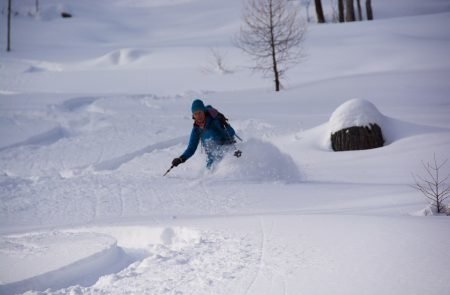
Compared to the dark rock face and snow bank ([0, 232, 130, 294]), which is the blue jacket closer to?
the dark rock face

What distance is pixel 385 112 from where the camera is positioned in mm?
11594

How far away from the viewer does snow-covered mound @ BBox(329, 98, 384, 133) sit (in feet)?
29.1

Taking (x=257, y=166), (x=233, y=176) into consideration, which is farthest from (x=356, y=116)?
(x=233, y=176)

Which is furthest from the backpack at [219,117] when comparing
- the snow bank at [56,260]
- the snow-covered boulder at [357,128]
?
the snow bank at [56,260]

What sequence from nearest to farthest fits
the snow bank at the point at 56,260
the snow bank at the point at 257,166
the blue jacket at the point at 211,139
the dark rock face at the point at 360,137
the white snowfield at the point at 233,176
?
the white snowfield at the point at 233,176 → the snow bank at the point at 56,260 → the snow bank at the point at 257,166 → the blue jacket at the point at 211,139 → the dark rock face at the point at 360,137

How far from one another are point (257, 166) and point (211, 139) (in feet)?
2.68

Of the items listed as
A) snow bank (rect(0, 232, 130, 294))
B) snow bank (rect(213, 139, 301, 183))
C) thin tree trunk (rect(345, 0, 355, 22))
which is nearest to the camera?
snow bank (rect(0, 232, 130, 294))

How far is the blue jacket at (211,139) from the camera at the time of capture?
22.9 ft

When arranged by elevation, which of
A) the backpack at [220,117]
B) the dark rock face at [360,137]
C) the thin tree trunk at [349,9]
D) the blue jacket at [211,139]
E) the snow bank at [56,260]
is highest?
the thin tree trunk at [349,9]

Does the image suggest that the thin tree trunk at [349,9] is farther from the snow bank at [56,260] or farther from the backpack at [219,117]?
the snow bank at [56,260]

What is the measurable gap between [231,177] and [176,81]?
43.0 ft

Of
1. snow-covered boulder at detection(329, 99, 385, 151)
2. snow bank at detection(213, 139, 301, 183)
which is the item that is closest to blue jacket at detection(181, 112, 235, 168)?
snow bank at detection(213, 139, 301, 183)

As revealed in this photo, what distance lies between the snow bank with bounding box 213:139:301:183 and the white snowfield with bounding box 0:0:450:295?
0.08 feet

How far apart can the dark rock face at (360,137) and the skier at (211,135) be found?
9.35ft
